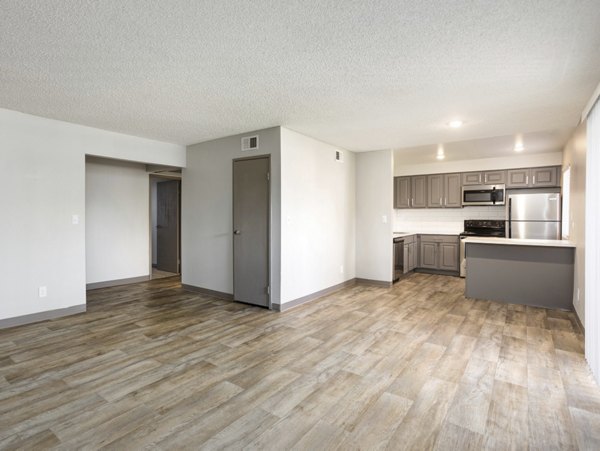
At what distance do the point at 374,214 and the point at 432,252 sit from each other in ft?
6.93

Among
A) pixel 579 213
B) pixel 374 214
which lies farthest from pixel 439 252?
pixel 579 213

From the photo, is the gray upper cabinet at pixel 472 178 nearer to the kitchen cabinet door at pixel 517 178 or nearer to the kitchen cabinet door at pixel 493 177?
the kitchen cabinet door at pixel 493 177

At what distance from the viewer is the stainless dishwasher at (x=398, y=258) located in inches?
246

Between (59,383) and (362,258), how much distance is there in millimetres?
4815

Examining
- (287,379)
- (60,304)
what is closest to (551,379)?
(287,379)

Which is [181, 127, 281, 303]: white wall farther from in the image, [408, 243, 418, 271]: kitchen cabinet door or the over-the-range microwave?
the over-the-range microwave

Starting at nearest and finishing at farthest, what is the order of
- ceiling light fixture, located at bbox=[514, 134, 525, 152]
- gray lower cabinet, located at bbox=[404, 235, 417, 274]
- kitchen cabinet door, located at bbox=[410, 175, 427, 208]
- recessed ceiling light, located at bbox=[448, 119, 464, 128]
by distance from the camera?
1. recessed ceiling light, located at bbox=[448, 119, 464, 128]
2. ceiling light fixture, located at bbox=[514, 134, 525, 152]
3. gray lower cabinet, located at bbox=[404, 235, 417, 274]
4. kitchen cabinet door, located at bbox=[410, 175, 427, 208]

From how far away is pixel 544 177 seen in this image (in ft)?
20.4

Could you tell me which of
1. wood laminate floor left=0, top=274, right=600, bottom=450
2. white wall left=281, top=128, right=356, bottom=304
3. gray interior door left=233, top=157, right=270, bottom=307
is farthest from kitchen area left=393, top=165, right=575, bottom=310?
gray interior door left=233, top=157, right=270, bottom=307

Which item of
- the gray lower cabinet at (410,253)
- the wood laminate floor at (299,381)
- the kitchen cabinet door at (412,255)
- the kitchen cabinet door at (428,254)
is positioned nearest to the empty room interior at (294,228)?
the wood laminate floor at (299,381)

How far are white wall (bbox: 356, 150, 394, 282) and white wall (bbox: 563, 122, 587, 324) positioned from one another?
2.52 meters

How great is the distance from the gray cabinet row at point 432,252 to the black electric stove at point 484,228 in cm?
36

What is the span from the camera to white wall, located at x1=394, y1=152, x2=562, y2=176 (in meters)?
6.27

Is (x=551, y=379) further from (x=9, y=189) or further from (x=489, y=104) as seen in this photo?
(x=9, y=189)
